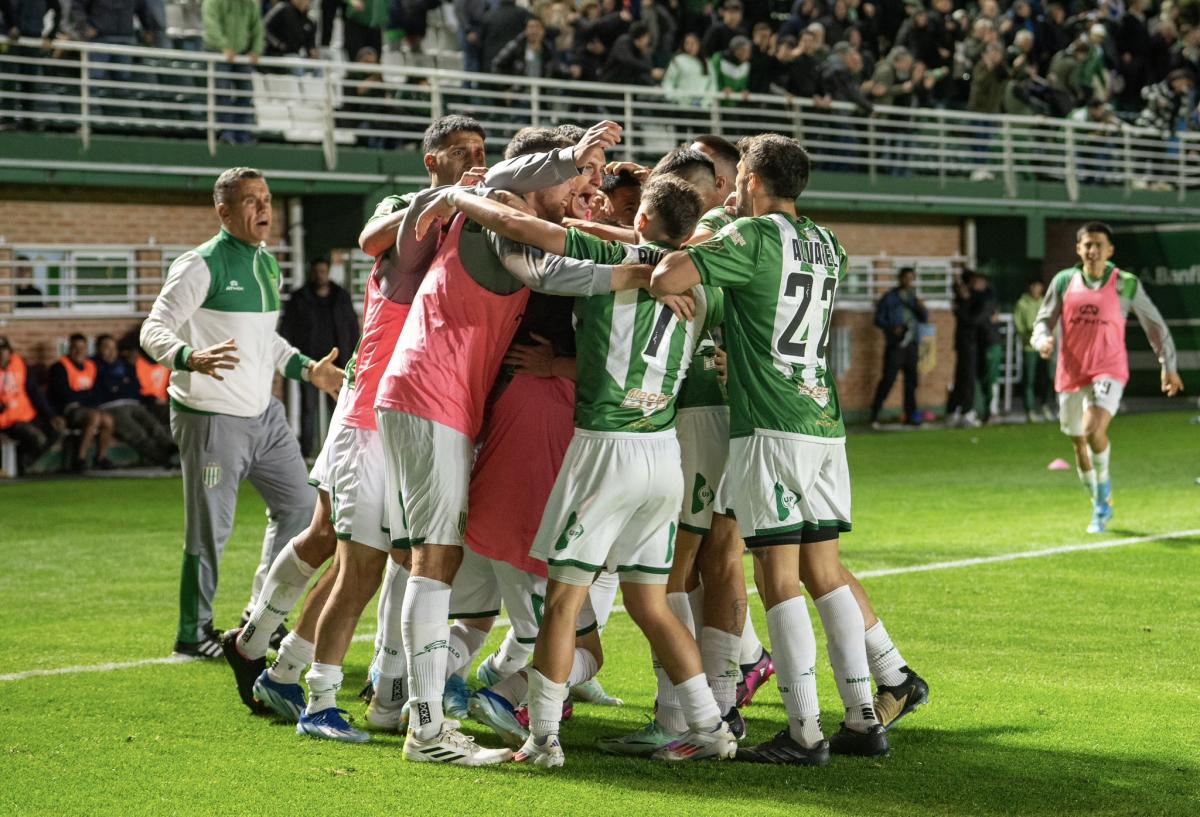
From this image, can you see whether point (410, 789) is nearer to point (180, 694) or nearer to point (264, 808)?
point (264, 808)

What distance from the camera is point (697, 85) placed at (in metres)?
22.4

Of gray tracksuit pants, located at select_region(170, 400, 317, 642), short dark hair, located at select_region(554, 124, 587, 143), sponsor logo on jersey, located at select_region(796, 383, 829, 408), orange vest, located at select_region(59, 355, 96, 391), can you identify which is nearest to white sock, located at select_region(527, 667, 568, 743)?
sponsor logo on jersey, located at select_region(796, 383, 829, 408)

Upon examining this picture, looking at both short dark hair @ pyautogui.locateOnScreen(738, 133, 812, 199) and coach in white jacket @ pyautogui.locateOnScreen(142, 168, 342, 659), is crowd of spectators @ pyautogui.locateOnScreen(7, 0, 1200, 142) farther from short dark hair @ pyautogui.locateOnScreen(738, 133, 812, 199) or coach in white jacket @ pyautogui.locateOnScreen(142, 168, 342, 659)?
short dark hair @ pyautogui.locateOnScreen(738, 133, 812, 199)

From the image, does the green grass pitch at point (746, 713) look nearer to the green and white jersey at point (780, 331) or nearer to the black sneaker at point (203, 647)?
the black sneaker at point (203, 647)

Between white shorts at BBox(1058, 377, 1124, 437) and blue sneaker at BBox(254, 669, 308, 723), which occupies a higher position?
white shorts at BBox(1058, 377, 1124, 437)

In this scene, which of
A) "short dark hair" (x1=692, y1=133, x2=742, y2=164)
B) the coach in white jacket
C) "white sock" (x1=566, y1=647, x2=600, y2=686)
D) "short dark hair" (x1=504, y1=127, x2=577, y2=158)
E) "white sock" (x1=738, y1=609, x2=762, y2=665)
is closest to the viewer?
"short dark hair" (x1=504, y1=127, x2=577, y2=158)

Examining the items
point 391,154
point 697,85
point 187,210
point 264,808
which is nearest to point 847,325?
point 697,85

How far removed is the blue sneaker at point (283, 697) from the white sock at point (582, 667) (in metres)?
1.06

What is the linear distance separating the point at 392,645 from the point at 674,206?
1.92m

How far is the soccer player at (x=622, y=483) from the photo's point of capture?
5355 mm

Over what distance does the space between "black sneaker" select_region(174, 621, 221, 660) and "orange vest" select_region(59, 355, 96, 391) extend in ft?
34.9

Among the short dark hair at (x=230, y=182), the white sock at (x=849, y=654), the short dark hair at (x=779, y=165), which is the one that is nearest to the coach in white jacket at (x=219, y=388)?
the short dark hair at (x=230, y=182)

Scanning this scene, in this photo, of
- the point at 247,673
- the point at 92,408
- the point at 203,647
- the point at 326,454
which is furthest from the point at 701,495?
the point at 92,408

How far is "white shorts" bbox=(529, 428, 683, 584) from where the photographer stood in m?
5.35
